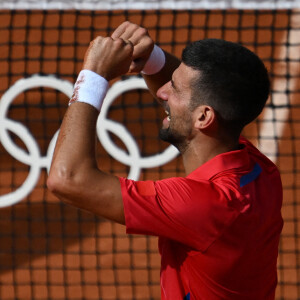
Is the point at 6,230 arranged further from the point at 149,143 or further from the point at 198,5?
the point at 198,5

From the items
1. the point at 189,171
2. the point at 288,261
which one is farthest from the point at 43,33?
the point at 189,171

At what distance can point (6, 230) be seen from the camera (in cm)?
697

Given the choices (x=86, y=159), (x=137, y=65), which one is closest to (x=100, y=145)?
(x=137, y=65)

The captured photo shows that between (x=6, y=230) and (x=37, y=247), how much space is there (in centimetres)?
44

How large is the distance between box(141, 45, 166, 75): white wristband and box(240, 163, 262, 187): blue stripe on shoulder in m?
0.65

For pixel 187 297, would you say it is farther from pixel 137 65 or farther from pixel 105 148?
pixel 105 148

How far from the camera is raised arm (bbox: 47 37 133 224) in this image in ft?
7.02

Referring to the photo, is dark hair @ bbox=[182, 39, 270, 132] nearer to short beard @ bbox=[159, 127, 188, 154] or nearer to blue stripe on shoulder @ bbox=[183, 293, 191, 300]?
short beard @ bbox=[159, 127, 188, 154]

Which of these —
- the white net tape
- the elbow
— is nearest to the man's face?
the elbow

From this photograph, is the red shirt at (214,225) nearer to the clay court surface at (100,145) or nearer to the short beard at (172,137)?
the short beard at (172,137)

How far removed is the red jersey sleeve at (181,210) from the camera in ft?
7.36

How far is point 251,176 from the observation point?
2510 mm

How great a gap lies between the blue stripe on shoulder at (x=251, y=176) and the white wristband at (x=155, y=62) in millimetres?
651

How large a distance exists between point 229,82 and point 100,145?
16.0 feet
